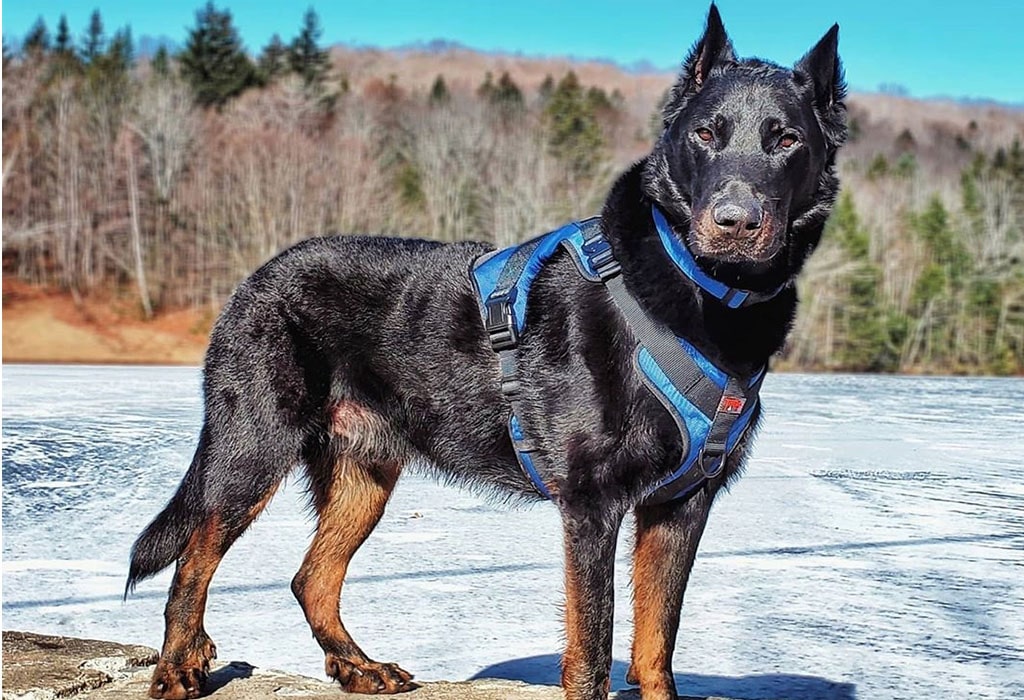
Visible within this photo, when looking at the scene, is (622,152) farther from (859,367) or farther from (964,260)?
(859,367)

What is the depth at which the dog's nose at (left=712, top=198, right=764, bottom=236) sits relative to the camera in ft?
10.3

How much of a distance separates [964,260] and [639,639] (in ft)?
A: 152

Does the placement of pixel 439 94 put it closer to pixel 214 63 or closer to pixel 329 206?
pixel 214 63

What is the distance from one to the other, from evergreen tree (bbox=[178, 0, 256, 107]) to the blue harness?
191ft

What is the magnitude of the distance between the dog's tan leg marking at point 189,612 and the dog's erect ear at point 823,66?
2108mm

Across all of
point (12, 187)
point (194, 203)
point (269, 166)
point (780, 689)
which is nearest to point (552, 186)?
point (269, 166)

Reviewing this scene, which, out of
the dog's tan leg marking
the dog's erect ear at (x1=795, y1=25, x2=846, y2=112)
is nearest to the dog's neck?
the dog's erect ear at (x1=795, y1=25, x2=846, y2=112)

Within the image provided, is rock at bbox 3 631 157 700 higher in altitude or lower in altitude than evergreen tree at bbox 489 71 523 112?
lower

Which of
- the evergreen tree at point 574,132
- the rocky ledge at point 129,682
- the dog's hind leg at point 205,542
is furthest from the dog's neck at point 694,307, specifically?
the evergreen tree at point 574,132

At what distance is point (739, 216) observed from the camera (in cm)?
314

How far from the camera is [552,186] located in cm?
4684

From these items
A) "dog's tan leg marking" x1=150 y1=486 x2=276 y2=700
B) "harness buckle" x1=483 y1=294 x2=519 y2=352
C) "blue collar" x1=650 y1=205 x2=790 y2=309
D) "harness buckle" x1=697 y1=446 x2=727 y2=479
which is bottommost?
"dog's tan leg marking" x1=150 y1=486 x2=276 y2=700

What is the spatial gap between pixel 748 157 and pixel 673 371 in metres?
0.62

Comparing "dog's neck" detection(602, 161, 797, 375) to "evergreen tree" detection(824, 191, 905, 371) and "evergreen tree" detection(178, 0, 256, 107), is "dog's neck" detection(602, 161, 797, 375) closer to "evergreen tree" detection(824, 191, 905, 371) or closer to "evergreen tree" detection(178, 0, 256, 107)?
"evergreen tree" detection(824, 191, 905, 371)
